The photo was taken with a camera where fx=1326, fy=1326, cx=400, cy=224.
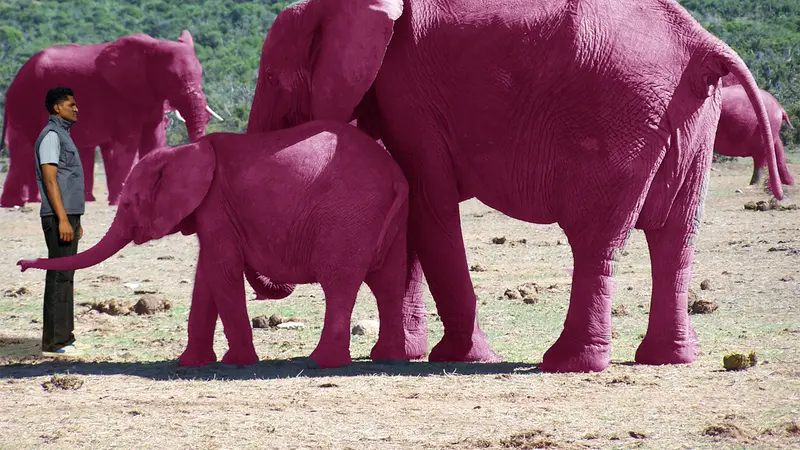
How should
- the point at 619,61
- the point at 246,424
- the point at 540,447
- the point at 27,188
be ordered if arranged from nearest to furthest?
Result: the point at 540,447, the point at 246,424, the point at 619,61, the point at 27,188

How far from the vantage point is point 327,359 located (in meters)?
7.85

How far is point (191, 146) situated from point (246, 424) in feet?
7.05

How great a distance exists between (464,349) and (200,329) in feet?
5.42

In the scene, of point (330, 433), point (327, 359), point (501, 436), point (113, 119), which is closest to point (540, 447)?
point (501, 436)

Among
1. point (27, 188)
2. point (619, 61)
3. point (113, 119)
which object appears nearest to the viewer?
point (619, 61)

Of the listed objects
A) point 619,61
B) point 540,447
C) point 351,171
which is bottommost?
point 540,447

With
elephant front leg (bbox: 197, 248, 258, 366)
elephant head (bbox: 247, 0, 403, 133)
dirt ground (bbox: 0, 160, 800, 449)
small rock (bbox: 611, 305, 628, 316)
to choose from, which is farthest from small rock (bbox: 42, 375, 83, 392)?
small rock (bbox: 611, 305, 628, 316)

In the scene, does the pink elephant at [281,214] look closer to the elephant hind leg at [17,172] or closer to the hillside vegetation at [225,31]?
the elephant hind leg at [17,172]

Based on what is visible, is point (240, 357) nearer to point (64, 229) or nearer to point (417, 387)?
point (417, 387)

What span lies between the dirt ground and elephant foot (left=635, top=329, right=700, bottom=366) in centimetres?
13

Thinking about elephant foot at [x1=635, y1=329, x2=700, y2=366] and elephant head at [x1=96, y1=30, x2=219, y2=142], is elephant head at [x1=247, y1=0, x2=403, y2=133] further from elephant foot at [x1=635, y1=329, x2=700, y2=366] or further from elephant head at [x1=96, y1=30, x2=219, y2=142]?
elephant head at [x1=96, y1=30, x2=219, y2=142]

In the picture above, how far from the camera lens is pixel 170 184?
7891mm

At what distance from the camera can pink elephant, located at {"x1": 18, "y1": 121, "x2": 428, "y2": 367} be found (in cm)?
774

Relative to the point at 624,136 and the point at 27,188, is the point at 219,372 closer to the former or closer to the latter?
the point at 624,136
